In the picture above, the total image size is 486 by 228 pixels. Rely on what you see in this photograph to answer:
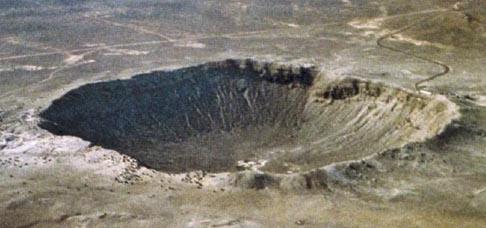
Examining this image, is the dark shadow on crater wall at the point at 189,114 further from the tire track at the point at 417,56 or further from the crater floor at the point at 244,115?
the tire track at the point at 417,56

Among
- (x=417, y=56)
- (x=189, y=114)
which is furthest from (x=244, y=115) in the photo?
(x=417, y=56)

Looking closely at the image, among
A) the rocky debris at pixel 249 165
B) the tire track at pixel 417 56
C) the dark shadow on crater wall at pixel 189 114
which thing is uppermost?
the tire track at pixel 417 56

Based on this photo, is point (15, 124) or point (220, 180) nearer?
point (220, 180)

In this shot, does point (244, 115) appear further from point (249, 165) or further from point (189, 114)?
point (249, 165)

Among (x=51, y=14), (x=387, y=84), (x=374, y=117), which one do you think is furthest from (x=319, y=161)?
(x=51, y=14)

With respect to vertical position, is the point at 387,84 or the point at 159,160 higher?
the point at 387,84

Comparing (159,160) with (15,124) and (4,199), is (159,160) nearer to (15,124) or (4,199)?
(15,124)

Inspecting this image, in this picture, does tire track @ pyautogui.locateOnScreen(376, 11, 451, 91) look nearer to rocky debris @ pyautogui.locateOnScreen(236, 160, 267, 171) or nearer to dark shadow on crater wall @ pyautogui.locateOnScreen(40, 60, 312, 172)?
dark shadow on crater wall @ pyautogui.locateOnScreen(40, 60, 312, 172)

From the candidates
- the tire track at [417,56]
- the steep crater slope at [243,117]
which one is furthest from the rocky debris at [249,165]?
the tire track at [417,56]
